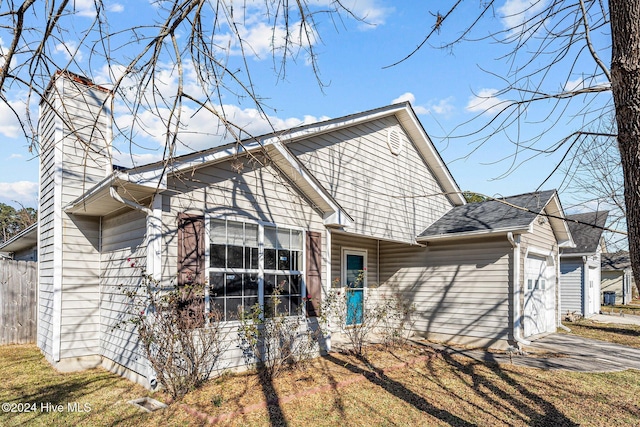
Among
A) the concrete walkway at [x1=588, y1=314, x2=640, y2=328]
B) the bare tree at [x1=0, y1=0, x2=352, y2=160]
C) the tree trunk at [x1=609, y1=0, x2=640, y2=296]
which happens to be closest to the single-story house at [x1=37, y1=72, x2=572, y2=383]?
the bare tree at [x1=0, y1=0, x2=352, y2=160]

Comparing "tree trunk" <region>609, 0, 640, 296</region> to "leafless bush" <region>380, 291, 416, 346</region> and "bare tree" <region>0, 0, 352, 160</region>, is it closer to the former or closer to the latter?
"bare tree" <region>0, 0, 352, 160</region>

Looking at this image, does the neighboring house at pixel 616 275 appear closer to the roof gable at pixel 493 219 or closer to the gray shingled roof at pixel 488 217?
the roof gable at pixel 493 219

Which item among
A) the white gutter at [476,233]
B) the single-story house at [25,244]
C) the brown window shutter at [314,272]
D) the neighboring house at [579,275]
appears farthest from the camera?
the neighboring house at [579,275]

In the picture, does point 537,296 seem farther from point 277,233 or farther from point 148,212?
point 148,212

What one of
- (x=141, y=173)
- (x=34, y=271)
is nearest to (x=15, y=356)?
(x=34, y=271)

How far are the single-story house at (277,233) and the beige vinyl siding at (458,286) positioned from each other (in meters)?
0.03

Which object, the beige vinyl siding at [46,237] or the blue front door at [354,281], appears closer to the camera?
the beige vinyl siding at [46,237]

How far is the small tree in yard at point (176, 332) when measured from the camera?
557 centimetres

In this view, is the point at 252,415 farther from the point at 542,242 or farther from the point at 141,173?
the point at 542,242

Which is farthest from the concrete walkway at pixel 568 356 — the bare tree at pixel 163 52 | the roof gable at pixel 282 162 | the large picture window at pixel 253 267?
the bare tree at pixel 163 52

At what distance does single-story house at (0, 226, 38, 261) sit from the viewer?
33.2ft

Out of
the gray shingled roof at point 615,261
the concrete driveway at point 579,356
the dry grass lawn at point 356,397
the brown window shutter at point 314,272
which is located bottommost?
the concrete driveway at point 579,356

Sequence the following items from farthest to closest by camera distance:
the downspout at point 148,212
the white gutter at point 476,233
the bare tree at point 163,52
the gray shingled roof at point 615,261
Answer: the gray shingled roof at point 615,261
the white gutter at point 476,233
the downspout at point 148,212
the bare tree at point 163,52

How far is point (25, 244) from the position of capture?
496 inches
